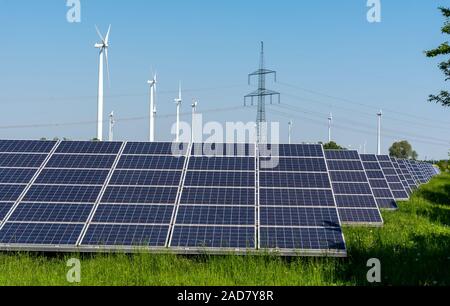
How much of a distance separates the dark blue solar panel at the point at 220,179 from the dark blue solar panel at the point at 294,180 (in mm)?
429

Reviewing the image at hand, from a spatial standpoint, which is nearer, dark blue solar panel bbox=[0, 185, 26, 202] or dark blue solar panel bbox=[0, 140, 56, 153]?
dark blue solar panel bbox=[0, 185, 26, 202]

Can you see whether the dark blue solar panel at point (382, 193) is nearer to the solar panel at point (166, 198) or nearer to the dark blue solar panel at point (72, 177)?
the solar panel at point (166, 198)

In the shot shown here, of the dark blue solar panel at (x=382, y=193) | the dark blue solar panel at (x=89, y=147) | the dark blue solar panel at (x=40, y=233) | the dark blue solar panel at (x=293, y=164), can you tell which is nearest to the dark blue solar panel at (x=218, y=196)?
the dark blue solar panel at (x=293, y=164)

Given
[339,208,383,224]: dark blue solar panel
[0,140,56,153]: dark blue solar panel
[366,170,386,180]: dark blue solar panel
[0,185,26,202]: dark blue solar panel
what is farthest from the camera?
[366,170,386,180]: dark blue solar panel

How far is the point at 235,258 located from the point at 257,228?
1444 millimetres

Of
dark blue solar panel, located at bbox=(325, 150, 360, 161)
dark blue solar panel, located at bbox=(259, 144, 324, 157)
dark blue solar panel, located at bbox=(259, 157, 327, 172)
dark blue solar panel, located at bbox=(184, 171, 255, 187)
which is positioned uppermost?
dark blue solar panel, located at bbox=(259, 144, 324, 157)

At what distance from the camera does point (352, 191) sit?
23000 millimetres

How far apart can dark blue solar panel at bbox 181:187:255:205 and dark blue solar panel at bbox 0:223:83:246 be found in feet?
10.8

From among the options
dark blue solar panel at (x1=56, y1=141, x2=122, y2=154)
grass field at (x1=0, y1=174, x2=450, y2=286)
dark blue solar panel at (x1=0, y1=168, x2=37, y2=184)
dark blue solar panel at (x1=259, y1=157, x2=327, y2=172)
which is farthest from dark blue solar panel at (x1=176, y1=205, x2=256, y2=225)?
dark blue solar panel at (x1=0, y1=168, x2=37, y2=184)

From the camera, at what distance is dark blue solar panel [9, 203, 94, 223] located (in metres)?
14.2

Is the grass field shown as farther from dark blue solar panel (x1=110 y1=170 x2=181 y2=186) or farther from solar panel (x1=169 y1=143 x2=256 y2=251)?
dark blue solar panel (x1=110 y1=170 x2=181 y2=186)

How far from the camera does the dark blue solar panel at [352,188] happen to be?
23.0m
